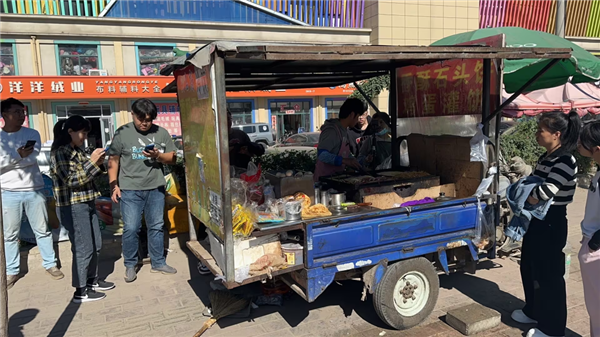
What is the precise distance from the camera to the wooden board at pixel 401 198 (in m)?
3.93

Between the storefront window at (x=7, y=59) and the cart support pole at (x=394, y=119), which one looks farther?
the storefront window at (x=7, y=59)

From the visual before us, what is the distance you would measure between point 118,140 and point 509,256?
4825 mm

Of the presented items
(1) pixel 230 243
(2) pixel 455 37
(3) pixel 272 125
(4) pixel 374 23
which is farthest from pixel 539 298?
(3) pixel 272 125

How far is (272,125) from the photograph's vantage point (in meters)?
25.1

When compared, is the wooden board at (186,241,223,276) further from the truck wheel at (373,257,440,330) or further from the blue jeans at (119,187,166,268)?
the truck wheel at (373,257,440,330)

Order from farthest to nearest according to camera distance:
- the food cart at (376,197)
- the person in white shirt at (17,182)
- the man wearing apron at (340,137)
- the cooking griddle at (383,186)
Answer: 1. the man wearing apron at (340,137)
2. the person in white shirt at (17,182)
3. the cooking griddle at (383,186)
4. the food cart at (376,197)

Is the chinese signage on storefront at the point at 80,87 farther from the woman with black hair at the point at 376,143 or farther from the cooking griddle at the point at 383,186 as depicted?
the cooking griddle at the point at 383,186

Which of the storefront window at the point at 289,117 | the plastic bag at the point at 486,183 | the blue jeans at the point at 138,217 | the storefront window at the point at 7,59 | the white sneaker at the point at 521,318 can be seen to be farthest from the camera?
the storefront window at the point at 289,117

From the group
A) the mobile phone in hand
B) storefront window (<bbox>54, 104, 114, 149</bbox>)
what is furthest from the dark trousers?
storefront window (<bbox>54, 104, 114, 149</bbox>)

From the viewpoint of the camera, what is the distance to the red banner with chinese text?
4.31 metres

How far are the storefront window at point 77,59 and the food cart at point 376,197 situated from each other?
17.5 meters

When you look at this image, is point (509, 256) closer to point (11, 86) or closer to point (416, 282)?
point (416, 282)

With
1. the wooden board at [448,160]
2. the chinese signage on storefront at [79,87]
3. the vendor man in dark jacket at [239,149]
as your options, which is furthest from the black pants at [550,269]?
the chinese signage on storefront at [79,87]

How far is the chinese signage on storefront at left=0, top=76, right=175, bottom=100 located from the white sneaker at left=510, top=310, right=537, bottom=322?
17834 millimetres
